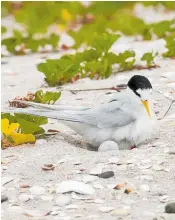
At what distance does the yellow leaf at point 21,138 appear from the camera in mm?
3819

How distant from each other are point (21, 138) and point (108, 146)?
18.8 inches

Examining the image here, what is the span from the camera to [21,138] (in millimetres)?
3826

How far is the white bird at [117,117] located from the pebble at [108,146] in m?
0.09

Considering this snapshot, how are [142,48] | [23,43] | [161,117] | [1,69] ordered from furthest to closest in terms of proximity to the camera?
[23,43]
[142,48]
[1,69]
[161,117]

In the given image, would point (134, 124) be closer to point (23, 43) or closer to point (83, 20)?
point (23, 43)

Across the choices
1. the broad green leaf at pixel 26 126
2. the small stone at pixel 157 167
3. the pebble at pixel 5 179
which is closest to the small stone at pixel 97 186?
the small stone at pixel 157 167

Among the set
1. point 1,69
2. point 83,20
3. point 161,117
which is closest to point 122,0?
point 83,20

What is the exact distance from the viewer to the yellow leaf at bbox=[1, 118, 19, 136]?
3.79 meters

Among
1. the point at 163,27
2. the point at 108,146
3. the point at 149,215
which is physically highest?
the point at 163,27

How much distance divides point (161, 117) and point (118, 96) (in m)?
0.41

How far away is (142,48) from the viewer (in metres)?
6.39

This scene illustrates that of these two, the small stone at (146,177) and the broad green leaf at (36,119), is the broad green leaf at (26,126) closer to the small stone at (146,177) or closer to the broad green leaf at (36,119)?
the broad green leaf at (36,119)

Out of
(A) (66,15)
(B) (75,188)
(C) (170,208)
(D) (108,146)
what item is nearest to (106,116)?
(D) (108,146)

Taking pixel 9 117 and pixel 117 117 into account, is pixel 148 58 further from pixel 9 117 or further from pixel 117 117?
pixel 9 117
